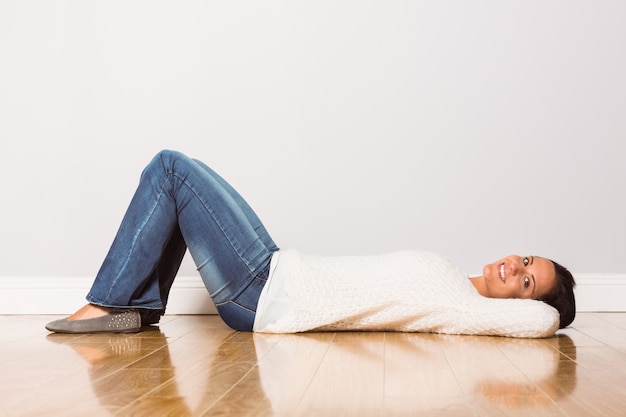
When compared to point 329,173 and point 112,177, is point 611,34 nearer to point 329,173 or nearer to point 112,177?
point 329,173

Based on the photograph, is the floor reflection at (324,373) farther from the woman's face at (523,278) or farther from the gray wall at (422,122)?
the gray wall at (422,122)

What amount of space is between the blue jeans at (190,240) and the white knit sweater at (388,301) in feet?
0.24

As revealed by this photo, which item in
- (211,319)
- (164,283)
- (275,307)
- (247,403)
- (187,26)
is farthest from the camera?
(187,26)

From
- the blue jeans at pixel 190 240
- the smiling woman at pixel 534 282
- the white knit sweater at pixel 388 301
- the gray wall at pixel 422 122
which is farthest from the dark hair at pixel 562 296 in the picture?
the blue jeans at pixel 190 240

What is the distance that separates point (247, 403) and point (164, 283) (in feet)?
4.39

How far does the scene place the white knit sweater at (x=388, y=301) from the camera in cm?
238

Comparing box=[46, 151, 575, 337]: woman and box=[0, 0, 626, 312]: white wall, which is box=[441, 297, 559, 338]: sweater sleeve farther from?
box=[0, 0, 626, 312]: white wall

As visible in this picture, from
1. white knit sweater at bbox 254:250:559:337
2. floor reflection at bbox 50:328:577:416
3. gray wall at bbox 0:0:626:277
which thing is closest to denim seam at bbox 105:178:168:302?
floor reflection at bbox 50:328:577:416

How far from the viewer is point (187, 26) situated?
3.32m

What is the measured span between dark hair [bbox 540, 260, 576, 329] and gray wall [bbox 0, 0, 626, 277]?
0.67 meters

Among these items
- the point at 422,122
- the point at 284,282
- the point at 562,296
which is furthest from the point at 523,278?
the point at 422,122

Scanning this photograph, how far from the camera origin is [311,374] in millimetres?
1765

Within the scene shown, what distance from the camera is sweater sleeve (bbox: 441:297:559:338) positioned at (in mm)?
2369

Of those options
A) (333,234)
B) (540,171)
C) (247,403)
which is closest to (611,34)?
(540,171)
